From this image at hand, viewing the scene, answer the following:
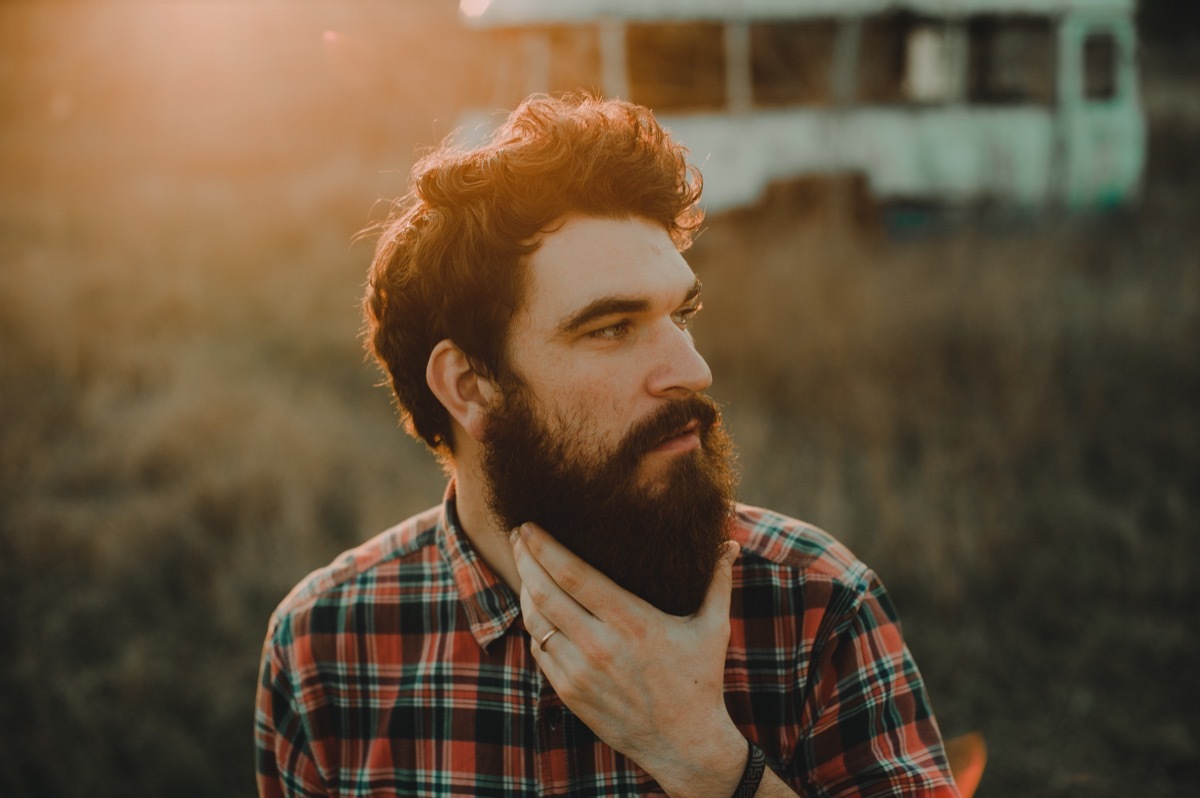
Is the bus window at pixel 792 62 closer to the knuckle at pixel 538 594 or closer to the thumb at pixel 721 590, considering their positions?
the thumb at pixel 721 590

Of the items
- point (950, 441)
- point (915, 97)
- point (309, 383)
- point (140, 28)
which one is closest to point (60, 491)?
point (309, 383)

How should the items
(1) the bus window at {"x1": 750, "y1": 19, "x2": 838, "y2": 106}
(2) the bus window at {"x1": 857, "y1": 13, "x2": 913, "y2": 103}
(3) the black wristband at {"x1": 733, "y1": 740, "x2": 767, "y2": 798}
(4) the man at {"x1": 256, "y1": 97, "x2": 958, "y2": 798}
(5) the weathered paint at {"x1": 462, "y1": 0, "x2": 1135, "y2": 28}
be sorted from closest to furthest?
1. (3) the black wristband at {"x1": 733, "y1": 740, "x2": 767, "y2": 798}
2. (4) the man at {"x1": 256, "y1": 97, "x2": 958, "y2": 798}
3. (5) the weathered paint at {"x1": 462, "y1": 0, "x2": 1135, "y2": 28}
4. (1) the bus window at {"x1": 750, "y1": 19, "x2": 838, "y2": 106}
5. (2) the bus window at {"x1": 857, "y1": 13, "x2": 913, "y2": 103}

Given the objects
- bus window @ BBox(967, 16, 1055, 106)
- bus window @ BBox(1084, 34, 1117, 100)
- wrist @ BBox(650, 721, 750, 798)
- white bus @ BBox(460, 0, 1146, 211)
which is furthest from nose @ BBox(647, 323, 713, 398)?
bus window @ BBox(1084, 34, 1117, 100)

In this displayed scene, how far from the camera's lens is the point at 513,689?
1.83 m

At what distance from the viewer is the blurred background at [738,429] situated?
381 centimetres

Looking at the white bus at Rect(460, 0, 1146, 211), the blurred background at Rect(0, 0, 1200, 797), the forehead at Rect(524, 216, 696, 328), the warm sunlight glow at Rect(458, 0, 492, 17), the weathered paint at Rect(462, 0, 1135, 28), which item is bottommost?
the blurred background at Rect(0, 0, 1200, 797)

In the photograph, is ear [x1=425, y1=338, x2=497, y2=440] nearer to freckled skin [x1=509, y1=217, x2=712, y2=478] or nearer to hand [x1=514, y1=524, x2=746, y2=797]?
freckled skin [x1=509, y1=217, x2=712, y2=478]

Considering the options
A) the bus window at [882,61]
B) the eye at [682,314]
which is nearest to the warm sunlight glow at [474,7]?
the bus window at [882,61]

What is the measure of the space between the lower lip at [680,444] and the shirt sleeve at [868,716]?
1.42ft

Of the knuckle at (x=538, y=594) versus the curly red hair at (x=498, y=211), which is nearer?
the knuckle at (x=538, y=594)

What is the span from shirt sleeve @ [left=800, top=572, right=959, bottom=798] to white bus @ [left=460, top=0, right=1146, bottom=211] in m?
8.94

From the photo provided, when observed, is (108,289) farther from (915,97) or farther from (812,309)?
(915,97)

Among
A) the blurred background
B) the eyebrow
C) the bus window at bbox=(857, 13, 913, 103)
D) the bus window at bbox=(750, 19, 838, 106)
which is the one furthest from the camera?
the bus window at bbox=(857, 13, 913, 103)

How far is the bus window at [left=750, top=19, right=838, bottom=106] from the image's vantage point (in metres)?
10.8
